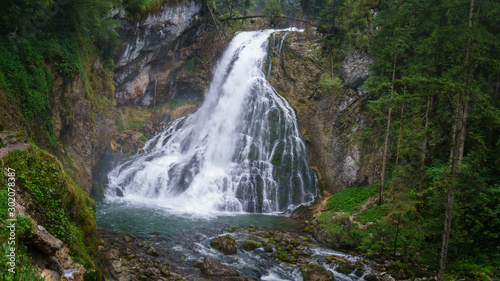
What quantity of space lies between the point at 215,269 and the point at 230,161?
11835 mm

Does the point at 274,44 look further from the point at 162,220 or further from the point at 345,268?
the point at 345,268

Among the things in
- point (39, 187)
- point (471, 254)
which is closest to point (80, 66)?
point (39, 187)

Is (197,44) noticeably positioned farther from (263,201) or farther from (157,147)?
(263,201)

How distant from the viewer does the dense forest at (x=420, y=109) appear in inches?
270

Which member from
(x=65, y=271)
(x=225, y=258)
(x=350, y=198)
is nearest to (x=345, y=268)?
(x=225, y=258)

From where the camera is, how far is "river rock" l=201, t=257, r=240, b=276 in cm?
839

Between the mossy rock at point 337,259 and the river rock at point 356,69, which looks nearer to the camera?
the mossy rock at point 337,259

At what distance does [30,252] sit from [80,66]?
42.8ft

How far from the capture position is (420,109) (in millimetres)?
9445

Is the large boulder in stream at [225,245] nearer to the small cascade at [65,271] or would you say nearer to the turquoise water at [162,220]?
the turquoise water at [162,220]

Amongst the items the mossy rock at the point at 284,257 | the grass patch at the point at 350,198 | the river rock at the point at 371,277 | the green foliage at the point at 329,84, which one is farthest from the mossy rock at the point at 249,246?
the green foliage at the point at 329,84

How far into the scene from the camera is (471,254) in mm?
8273

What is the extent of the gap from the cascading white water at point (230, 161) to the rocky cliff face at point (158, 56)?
4277 millimetres

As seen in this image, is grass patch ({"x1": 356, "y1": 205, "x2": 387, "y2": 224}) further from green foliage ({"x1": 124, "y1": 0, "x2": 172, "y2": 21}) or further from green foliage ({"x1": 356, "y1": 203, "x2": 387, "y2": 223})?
green foliage ({"x1": 124, "y1": 0, "x2": 172, "y2": 21})
